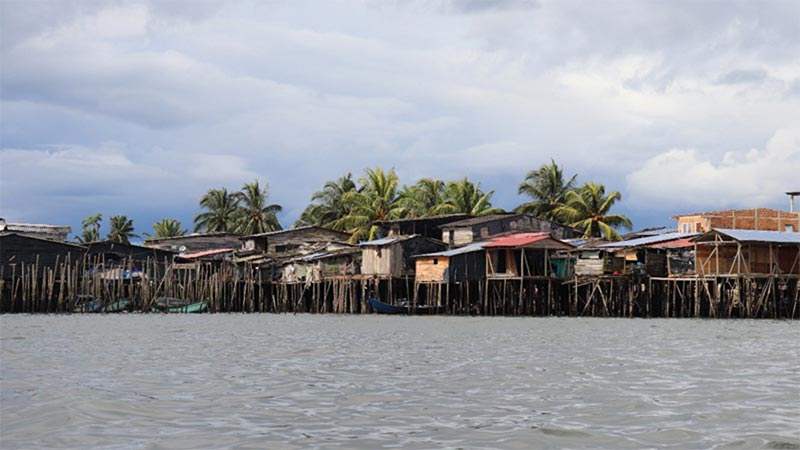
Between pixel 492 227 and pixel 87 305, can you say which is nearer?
pixel 87 305

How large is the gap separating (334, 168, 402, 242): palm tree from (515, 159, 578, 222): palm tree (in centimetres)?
938

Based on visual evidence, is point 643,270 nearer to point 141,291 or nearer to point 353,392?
point 141,291

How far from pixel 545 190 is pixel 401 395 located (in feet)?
176

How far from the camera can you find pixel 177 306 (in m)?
60.3

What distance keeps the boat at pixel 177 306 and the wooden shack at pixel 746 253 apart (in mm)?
30267

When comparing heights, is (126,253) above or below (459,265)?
above

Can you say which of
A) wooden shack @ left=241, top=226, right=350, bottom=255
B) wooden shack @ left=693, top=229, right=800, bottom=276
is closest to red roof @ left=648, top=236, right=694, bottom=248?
wooden shack @ left=693, top=229, right=800, bottom=276

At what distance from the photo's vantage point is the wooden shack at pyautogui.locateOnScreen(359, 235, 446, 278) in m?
57.2

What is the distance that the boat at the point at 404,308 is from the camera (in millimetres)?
55938

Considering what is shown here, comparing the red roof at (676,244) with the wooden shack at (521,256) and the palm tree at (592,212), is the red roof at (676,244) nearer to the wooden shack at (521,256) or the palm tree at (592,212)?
the wooden shack at (521,256)

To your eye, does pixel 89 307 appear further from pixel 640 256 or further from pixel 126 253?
pixel 640 256

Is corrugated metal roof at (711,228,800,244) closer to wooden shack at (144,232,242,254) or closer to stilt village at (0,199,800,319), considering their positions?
stilt village at (0,199,800,319)

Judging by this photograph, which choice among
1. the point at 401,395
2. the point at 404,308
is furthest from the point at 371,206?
Answer: the point at 401,395

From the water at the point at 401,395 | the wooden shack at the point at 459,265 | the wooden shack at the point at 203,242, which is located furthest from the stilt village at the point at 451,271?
the water at the point at 401,395
